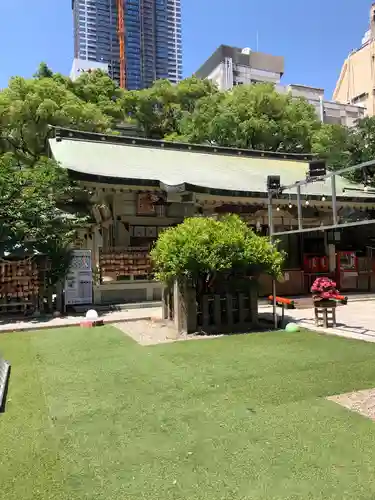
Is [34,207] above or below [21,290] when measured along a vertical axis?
above

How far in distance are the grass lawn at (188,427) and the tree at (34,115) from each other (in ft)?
57.8

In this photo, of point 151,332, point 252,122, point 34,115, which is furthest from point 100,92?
point 151,332

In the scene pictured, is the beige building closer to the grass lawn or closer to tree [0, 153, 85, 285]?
tree [0, 153, 85, 285]

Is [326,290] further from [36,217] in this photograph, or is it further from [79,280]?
[36,217]

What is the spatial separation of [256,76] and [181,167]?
5345cm

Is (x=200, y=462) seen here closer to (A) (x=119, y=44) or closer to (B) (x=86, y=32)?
(A) (x=119, y=44)

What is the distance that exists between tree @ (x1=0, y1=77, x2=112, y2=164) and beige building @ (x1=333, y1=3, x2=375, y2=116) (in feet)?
158

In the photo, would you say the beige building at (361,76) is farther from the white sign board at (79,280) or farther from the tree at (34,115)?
the white sign board at (79,280)

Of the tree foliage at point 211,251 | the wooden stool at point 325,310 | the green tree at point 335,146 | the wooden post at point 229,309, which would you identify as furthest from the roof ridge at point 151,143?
the wooden stool at point 325,310

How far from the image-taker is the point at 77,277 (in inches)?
434

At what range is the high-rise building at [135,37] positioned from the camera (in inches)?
2249

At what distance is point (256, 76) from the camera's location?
62.9m

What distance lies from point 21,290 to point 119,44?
58327 mm

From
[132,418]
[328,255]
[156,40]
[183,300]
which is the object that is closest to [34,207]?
[183,300]
